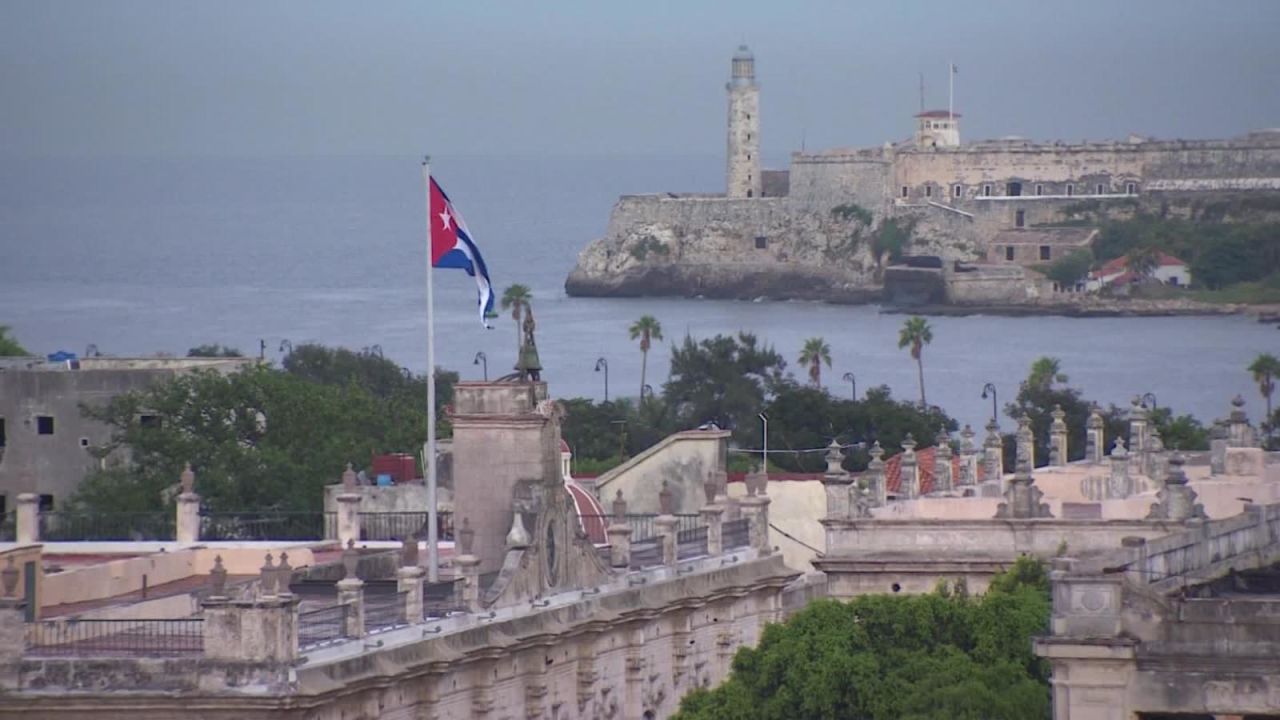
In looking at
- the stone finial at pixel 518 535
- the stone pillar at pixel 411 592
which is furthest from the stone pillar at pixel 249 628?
the stone finial at pixel 518 535

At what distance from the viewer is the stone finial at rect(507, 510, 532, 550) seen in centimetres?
3672

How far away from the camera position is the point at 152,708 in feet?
97.5

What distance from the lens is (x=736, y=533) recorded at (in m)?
45.3

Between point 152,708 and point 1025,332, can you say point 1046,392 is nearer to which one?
point 152,708

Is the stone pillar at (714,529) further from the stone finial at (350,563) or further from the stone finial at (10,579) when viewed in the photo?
the stone finial at (10,579)

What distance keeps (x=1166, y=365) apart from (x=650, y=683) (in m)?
119

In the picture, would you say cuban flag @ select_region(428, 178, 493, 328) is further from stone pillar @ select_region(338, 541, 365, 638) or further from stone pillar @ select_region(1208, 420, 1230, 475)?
stone pillar @ select_region(1208, 420, 1230, 475)

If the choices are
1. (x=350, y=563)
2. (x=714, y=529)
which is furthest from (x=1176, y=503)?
(x=350, y=563)

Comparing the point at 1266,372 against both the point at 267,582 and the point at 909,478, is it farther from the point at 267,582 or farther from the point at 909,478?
the point at 267,582

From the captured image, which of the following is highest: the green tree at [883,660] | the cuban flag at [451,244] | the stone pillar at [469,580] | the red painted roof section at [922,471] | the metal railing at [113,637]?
the cuban flag at [451,244]

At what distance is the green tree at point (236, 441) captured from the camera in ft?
201

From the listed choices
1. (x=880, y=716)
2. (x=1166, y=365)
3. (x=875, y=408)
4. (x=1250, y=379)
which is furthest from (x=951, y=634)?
(x=1166, y=365)

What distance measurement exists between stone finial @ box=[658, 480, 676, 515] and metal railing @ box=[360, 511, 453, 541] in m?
2.38

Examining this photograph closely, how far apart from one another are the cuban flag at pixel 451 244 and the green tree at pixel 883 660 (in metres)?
5.86
